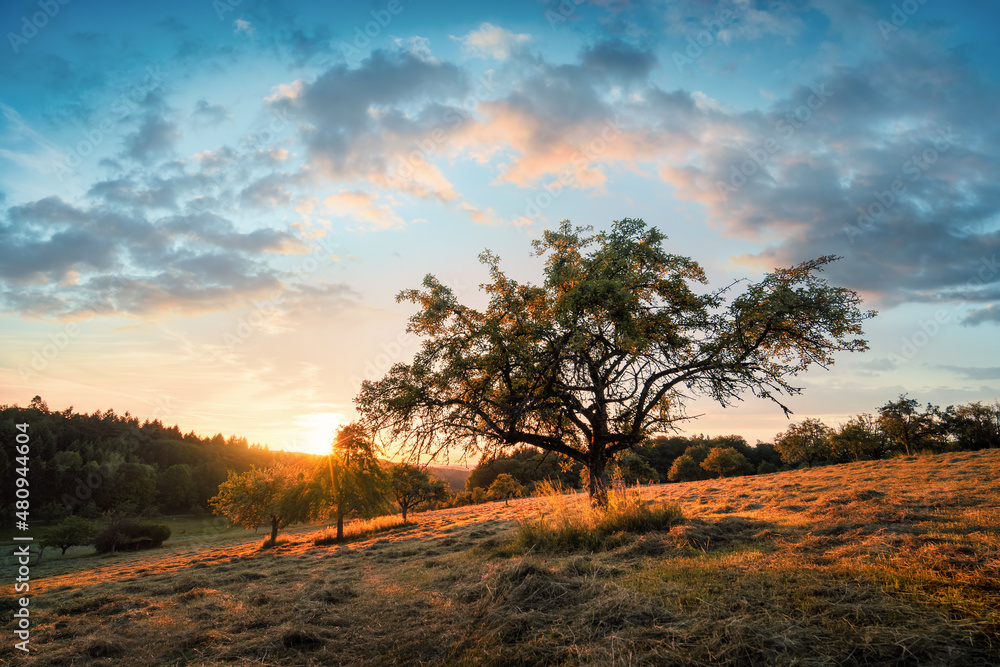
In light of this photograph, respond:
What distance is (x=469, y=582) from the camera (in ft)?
19.3

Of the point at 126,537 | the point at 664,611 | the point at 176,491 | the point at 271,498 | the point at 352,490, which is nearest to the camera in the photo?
the point at 664,611

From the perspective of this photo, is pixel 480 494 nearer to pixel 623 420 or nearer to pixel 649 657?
pixel 623 420

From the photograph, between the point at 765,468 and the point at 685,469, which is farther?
the point at 765,468

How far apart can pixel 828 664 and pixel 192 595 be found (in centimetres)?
1126

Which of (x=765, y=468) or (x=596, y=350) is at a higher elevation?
(x=596, y=350)

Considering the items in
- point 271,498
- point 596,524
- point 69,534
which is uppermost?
point 596,524

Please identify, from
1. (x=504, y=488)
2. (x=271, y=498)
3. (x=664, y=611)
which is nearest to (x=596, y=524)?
(x=664, y=611)

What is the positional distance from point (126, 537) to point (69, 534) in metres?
4.96

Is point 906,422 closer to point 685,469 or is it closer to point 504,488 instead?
point 685,469

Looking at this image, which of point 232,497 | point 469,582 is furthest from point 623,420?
point 232,497

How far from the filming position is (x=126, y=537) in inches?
1588

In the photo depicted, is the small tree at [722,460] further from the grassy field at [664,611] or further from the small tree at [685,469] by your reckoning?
the grassy field at [664,611]

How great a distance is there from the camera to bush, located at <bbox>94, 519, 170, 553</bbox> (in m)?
39.5

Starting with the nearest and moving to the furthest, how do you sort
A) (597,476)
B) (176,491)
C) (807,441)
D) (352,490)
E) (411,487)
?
(597,476) → (352,490) → (411,487) → (807,441) → (176,491)
